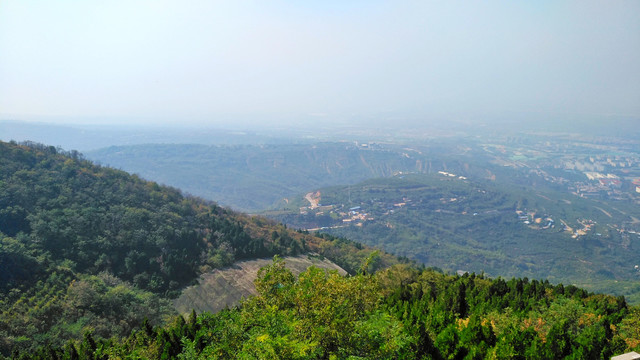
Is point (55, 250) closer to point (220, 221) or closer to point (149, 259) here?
point (149, 259)

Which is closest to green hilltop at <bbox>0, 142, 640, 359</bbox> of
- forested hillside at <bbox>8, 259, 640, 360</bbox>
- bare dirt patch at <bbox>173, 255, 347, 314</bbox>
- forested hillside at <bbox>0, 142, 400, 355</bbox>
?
forested hillside at <bbox>8, 259, 640, 360</bbox>

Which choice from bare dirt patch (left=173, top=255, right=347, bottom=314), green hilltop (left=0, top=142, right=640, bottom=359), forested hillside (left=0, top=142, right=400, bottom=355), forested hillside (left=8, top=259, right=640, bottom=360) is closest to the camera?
forested hillside (left=8, top=259, right=640, bottom=360)

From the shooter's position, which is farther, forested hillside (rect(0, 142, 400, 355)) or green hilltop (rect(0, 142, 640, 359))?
forested hillside (rect(0, 142, 400, 355))

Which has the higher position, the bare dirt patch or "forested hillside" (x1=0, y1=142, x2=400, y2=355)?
"forested hillside" (x1=0, y1=142, x2=400, y2=355)

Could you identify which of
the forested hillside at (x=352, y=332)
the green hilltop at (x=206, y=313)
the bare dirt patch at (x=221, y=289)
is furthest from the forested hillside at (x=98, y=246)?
the forested hillside at (x=352, y=332)

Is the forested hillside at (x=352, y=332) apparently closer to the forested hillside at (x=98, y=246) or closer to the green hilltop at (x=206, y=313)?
the green hilltop at (x=206, y=313)

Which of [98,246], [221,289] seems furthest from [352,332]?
[98,246]

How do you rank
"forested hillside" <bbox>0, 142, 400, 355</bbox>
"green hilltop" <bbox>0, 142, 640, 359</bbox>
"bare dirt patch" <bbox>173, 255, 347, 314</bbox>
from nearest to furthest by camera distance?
"green hilltop" <bbox>0, 142, 640, 359</bbox> → "forested hillside" <bbox>0, 142, 400, 355</bbox> → "bare dirt patch" <bbox>173, 255, 347, 314</bbox>

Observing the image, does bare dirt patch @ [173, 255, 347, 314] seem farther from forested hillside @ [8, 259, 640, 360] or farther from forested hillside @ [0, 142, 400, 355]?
forested hillside @ [8, 259, 640, 360]
